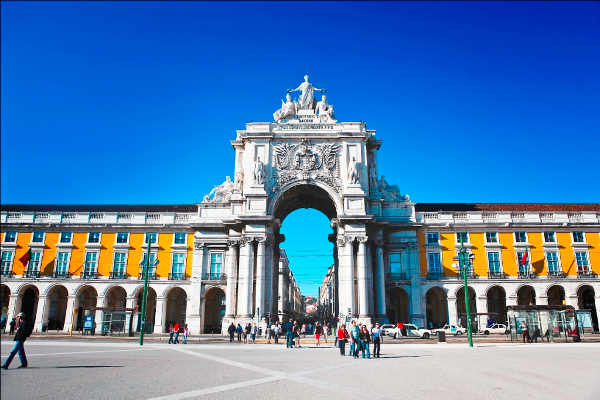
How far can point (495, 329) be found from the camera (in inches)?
1917

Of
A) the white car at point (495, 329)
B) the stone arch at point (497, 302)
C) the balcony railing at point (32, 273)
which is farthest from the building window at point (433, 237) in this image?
the balcony railing at point (32, 273)

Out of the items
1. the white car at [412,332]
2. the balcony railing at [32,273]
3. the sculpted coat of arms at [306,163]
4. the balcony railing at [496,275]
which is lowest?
the white car at [412,332]

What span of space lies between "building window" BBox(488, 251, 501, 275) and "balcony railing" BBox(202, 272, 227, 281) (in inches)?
1217

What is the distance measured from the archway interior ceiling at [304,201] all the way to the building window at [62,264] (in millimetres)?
25565

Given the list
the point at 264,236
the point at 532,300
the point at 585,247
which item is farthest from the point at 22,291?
the point at 585,247

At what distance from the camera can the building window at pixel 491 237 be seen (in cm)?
5381

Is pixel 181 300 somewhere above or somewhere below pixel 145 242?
below

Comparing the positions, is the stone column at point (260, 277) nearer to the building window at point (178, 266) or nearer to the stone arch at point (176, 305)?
the building window at point (178, 266)

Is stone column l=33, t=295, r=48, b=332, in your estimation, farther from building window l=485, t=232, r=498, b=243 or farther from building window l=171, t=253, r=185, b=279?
building window l=485, t=232, r=498, b=243

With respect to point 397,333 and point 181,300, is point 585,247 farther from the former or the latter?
point 181,300

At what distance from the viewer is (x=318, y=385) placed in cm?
1287

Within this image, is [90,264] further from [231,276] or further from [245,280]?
[245,280]

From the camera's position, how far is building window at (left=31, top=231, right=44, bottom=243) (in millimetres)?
54812

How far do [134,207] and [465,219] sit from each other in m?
42.6
